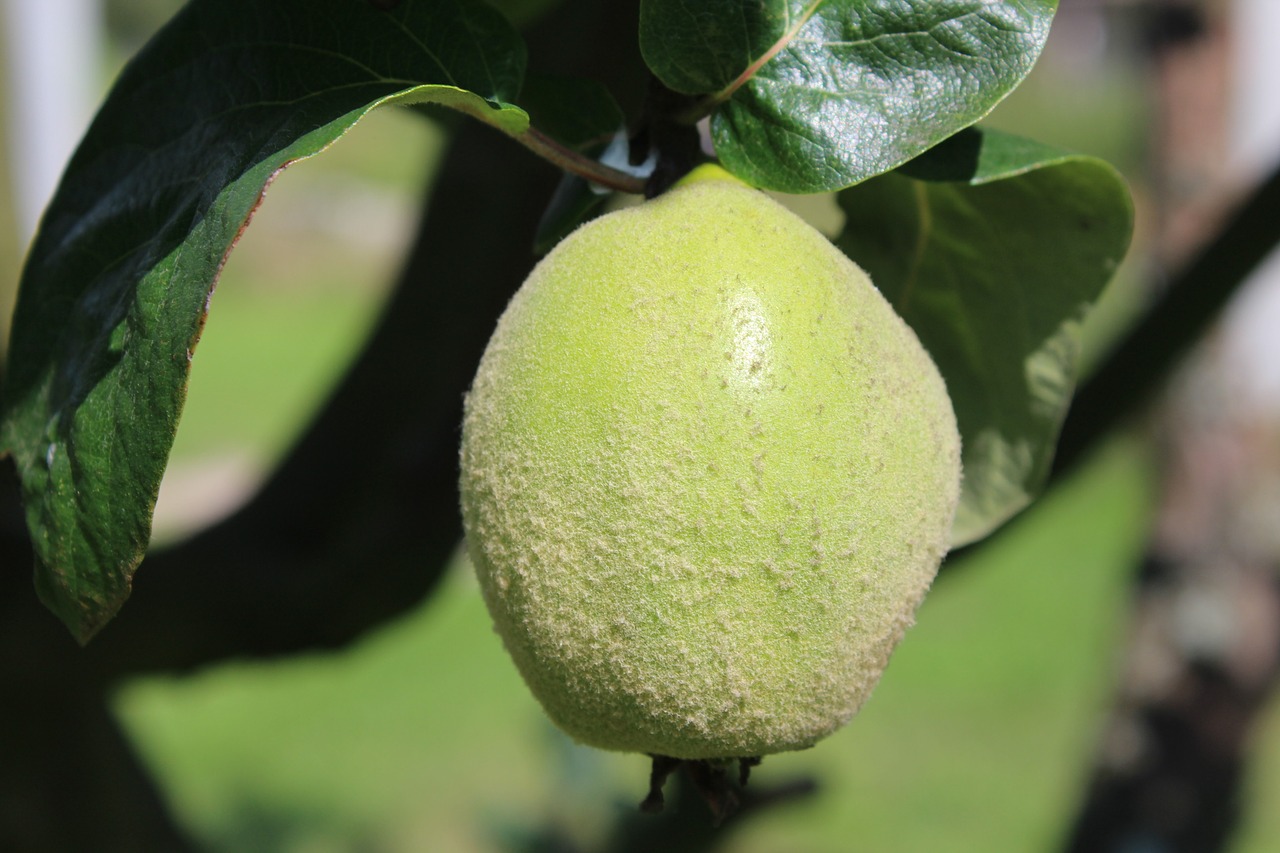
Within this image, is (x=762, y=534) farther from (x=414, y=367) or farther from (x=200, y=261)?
(x=414, y=367)

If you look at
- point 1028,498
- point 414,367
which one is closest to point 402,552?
point 414,367

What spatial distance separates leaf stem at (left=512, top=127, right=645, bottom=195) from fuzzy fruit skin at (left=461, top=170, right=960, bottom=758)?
0.04 m

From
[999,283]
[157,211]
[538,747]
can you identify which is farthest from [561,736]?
[157,211]

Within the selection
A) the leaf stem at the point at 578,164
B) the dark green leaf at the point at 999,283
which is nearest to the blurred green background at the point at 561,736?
the dark green leaf at the point at 999,283

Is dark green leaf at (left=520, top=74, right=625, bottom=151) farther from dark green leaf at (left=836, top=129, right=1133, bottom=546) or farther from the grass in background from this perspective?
the grass in background

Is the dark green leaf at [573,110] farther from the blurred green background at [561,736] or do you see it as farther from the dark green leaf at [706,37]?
the blurred green background at [561,736]

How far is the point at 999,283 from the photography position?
2.31 feet

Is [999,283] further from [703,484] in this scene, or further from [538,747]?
[538,747]

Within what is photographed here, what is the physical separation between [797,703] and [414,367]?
737 millimetres

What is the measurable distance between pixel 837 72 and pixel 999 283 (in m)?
0.18

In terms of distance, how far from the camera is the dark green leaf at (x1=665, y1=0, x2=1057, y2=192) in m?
0.55

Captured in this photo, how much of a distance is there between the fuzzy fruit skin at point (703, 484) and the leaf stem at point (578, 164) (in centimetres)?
4

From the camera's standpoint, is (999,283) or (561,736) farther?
(561,736)

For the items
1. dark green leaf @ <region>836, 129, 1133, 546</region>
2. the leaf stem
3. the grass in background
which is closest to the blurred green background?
the grass in background
